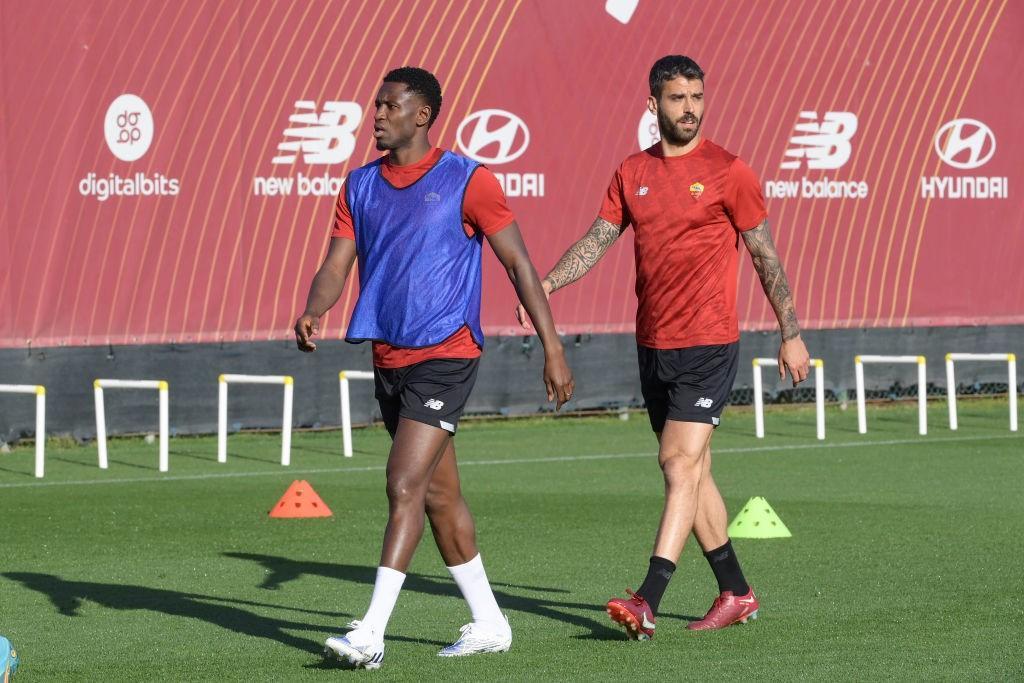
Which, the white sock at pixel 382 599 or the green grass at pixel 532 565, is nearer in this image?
the white sock at pixel 382 599

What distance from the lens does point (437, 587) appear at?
962cm

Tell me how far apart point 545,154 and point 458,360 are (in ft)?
43.2

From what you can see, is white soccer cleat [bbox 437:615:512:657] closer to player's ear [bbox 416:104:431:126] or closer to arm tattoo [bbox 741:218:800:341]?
arm tattoo [bbox 741:218:800:341]

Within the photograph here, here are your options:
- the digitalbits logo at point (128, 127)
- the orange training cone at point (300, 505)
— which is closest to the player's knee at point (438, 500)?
the orange training cone at point (300, 505)

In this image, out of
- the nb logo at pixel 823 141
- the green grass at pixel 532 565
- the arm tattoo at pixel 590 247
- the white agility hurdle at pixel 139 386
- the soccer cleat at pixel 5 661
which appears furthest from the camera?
the nb logo at pixel 823 141

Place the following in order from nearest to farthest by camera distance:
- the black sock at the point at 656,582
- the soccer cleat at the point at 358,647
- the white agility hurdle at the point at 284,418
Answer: the soccer cleat at the point at 358,647 → the black sock at the point at 656,582 → the white agility hurdle at the point at 284,418

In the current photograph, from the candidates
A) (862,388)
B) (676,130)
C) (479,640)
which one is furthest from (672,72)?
(862,388)

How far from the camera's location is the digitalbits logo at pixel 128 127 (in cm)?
1856

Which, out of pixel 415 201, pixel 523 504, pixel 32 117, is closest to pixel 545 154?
pixel 32 117

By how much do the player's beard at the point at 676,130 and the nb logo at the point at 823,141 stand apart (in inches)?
538

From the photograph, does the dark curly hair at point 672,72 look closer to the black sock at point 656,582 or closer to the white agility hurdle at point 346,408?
the black sock at point 656,582

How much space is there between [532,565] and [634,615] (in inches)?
105

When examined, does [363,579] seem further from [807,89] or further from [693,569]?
[807,89]

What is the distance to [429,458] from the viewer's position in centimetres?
746
